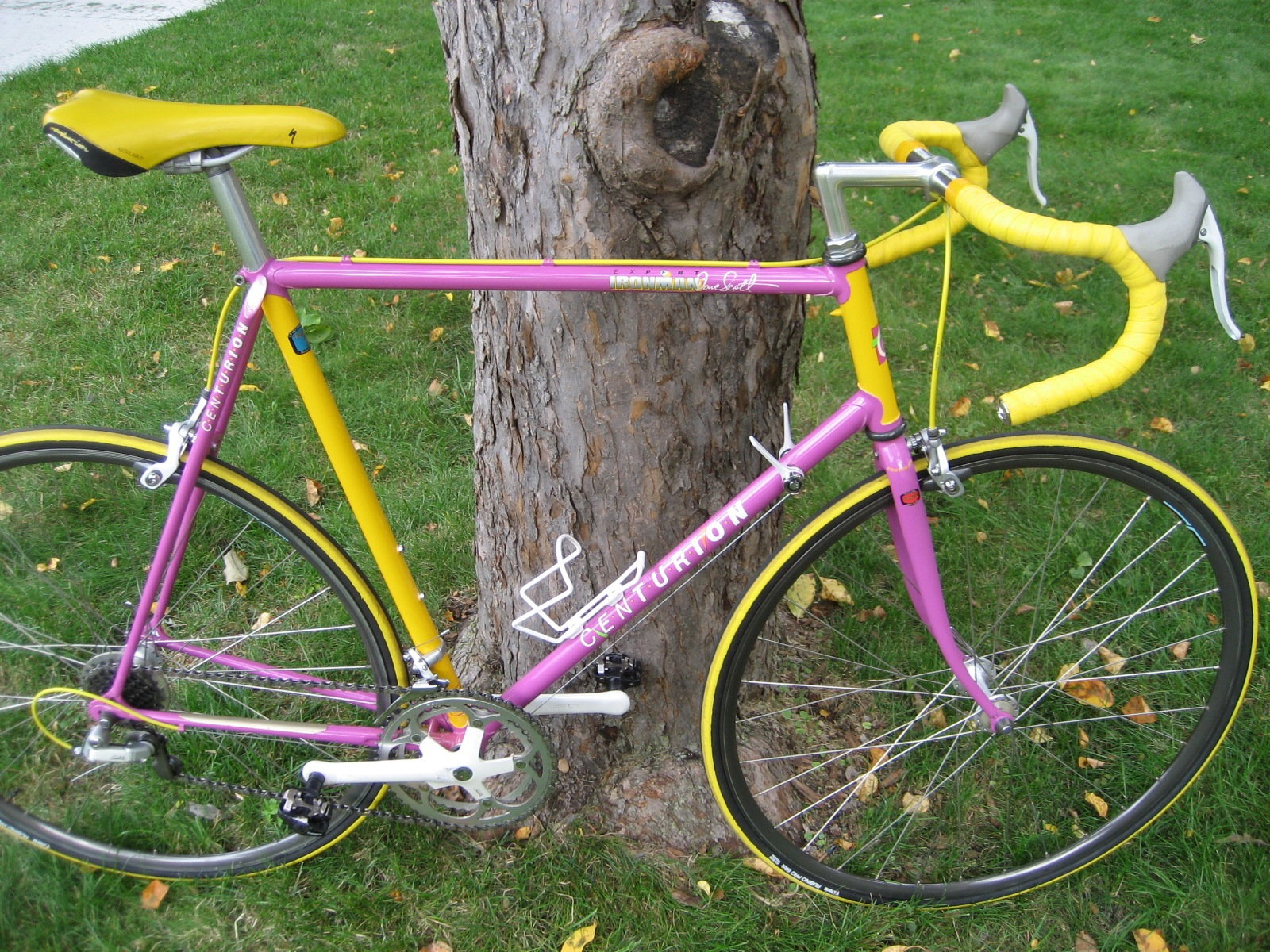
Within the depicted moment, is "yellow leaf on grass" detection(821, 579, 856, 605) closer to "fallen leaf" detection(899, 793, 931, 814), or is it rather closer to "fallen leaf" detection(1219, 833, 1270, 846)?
"fallen leaf" detection(899, 793, 931, 814)

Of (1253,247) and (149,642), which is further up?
(149,642)

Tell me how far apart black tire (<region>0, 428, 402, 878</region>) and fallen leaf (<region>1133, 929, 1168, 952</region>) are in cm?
177

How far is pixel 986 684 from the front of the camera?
1949 mm

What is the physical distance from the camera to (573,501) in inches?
77.0

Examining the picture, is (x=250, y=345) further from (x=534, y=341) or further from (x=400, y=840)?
(x=400, y=840)

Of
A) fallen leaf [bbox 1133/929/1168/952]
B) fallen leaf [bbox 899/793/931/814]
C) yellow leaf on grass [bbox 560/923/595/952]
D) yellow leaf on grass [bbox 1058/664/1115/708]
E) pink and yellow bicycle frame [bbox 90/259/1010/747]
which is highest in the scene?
pink and yellow bicycle frame [bbox 90/259/1010/747]

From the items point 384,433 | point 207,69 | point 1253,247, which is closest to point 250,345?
point 384,433

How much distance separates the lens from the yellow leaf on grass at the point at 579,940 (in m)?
2.00

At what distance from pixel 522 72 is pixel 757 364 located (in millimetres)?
720

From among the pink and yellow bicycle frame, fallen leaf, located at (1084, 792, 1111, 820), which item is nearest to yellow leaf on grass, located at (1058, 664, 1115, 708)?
fallen leaf, located at (1084, 792, 1111, 820)

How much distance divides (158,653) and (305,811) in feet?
1.53

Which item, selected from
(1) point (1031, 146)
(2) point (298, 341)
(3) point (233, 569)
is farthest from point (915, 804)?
(3) point (233, 569)

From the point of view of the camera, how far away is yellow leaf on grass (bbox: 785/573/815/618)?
2627 mm

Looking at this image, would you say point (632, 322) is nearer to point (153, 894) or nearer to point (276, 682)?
point (276, 682)
